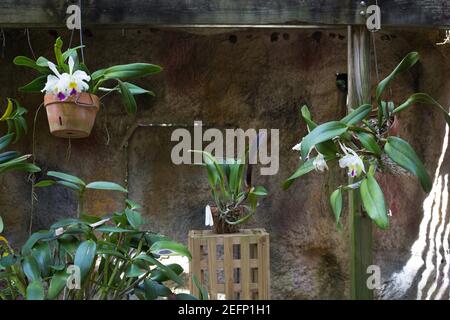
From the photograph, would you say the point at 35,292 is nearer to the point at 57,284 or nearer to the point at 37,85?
the point at 57,284

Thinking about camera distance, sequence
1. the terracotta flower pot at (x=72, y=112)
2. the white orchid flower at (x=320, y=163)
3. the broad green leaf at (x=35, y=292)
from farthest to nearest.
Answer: the terracotta flower pot at (x=72, y=112), the white orchid flower at (x=320, y=163), the broad green leaf at (x=35, y=292)

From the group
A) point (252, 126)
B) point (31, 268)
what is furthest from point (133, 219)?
point (252, 126)

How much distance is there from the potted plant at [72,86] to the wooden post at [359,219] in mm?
1026

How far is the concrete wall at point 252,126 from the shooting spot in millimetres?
3723

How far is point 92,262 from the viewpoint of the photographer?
157 cm

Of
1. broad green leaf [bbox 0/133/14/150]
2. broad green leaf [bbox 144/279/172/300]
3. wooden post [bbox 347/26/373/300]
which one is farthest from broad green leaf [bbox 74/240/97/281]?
wooden post [bbox 347/26/373/300]

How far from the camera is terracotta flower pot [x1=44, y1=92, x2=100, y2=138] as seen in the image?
191 centimetres

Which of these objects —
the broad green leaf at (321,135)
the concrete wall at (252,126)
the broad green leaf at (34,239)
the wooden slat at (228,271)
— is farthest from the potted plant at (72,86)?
the concrete wall at (252,126)

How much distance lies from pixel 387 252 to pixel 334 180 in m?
0.66

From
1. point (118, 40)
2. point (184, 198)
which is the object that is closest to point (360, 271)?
point (184, 198)

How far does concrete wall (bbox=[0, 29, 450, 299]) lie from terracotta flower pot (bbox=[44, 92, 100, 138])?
1.83m

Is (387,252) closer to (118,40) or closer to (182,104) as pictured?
(182,104)

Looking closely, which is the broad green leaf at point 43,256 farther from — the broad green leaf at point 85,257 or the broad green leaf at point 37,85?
the broad green leaf at point 37,85

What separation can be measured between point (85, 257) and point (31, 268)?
0.19 meters
